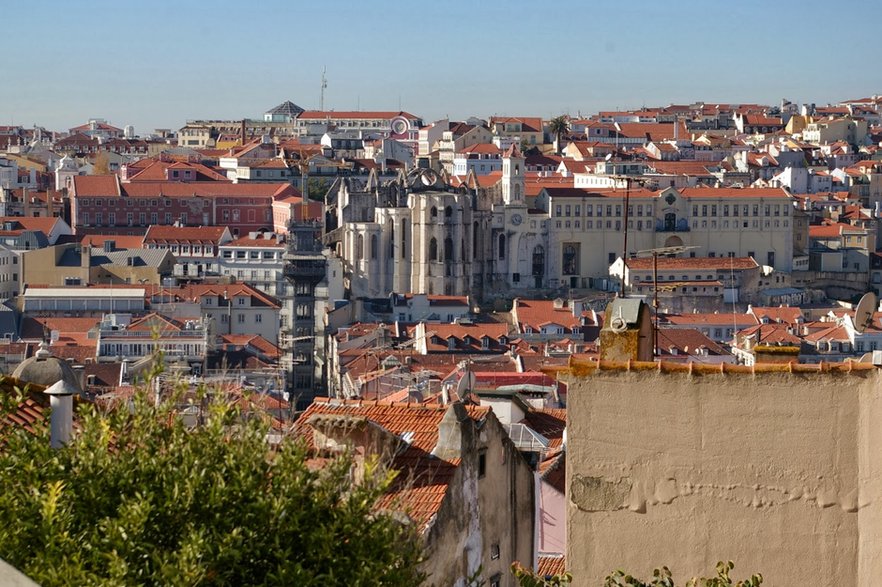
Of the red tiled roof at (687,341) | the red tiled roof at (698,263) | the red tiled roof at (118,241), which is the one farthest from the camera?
the red tiled roof at (118,241)

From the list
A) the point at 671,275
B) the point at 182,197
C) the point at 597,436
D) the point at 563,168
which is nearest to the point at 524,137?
the point at 563,168

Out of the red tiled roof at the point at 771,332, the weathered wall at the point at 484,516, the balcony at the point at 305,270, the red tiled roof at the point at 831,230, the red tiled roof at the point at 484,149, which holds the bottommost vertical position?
the red tiled roof at the point at 771,332

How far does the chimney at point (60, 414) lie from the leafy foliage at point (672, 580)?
6.68 ft

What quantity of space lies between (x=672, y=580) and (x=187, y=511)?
1748mm

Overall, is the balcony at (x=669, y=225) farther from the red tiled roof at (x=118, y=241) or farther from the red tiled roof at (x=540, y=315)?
the red tiled roof at (x=118, y=241)

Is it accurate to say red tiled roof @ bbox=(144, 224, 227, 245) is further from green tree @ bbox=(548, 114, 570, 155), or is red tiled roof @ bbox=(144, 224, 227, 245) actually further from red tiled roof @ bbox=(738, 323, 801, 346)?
green tree @ bbox=(548, 114, 570, 155)

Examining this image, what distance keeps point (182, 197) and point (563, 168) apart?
18.4 metres

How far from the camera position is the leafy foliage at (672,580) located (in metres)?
6.96

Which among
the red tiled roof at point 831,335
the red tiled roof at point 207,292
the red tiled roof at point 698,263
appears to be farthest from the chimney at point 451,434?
the red tiled roof at point 698,263

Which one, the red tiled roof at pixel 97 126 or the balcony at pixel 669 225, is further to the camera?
the red tiled roof at pixel 97 126

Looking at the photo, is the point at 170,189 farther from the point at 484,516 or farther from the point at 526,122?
the point at 484,516

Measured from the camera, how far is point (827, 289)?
259 ft

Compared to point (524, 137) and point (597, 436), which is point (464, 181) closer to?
point (524, 137)

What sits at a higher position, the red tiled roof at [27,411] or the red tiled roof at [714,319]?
the red tiled roof at [27,411]
